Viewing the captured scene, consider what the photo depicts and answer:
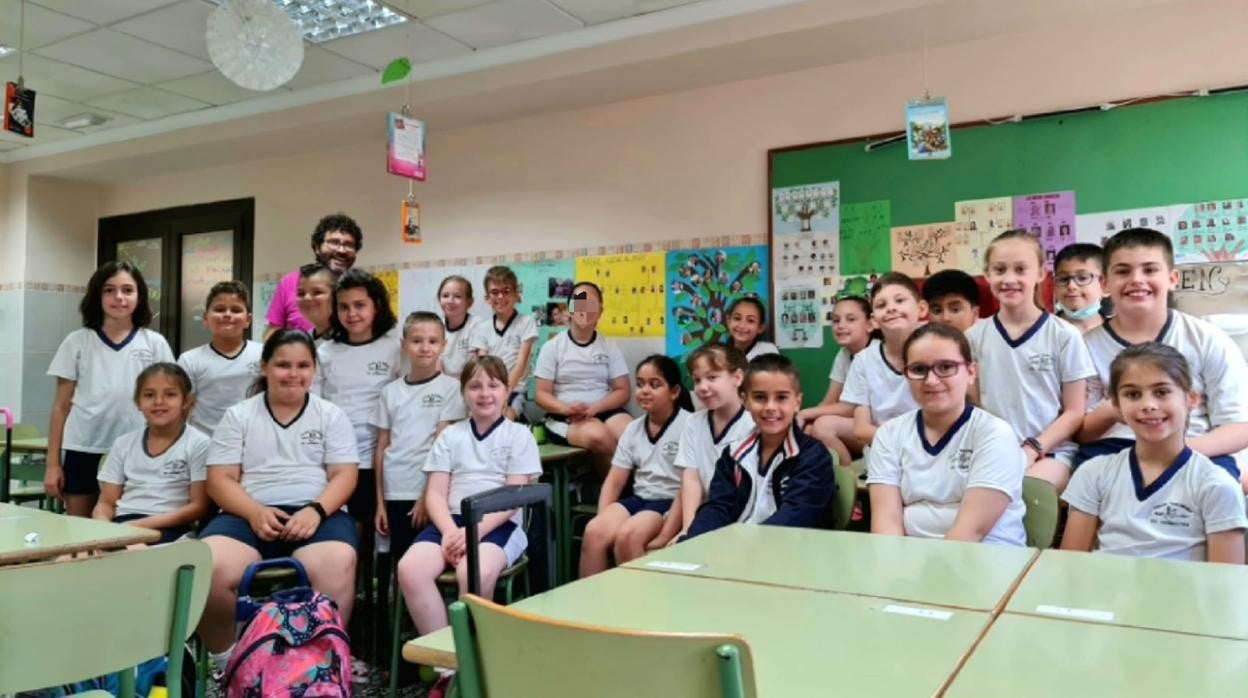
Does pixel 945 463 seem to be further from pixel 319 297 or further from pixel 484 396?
pixel 319 297

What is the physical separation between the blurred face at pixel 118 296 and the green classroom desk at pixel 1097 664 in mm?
3191

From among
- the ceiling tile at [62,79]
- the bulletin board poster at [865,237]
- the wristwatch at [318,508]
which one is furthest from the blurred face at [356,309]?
the ceiling tile at [62,79]

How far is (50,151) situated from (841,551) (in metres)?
6.82

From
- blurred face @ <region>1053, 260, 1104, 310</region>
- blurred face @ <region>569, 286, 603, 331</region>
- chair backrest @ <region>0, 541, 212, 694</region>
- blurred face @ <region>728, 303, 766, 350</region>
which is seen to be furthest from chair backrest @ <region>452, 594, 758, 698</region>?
blurred face @ <region>569, 286, 603, 331</region>

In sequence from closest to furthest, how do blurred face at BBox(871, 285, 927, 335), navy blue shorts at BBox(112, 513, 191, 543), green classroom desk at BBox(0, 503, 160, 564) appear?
1. green classroom desk at BBox(0, 503, 160, 564)
2. navy blue shorts at BBox(112, 513, 191, 543)
3. blurred face at BBox(871, 285, 927, 335)

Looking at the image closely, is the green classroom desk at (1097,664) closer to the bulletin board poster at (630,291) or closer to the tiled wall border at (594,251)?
the tiled wall border at (594,251)

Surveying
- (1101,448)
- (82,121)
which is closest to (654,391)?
(1101,448)

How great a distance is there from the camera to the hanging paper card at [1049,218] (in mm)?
3596

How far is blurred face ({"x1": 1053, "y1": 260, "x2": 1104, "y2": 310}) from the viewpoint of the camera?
2982 millimetres

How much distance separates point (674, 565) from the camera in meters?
1.57

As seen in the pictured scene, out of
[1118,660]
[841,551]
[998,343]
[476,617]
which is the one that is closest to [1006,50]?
[998,343]

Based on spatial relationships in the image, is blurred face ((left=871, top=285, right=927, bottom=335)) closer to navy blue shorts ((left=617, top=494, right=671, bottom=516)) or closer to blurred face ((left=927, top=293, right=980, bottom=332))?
blurred face ((left=927, top=293, right=980, bottom=332))

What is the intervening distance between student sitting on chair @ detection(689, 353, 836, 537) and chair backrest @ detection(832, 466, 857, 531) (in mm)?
53

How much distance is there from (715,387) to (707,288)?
5.17 feet
